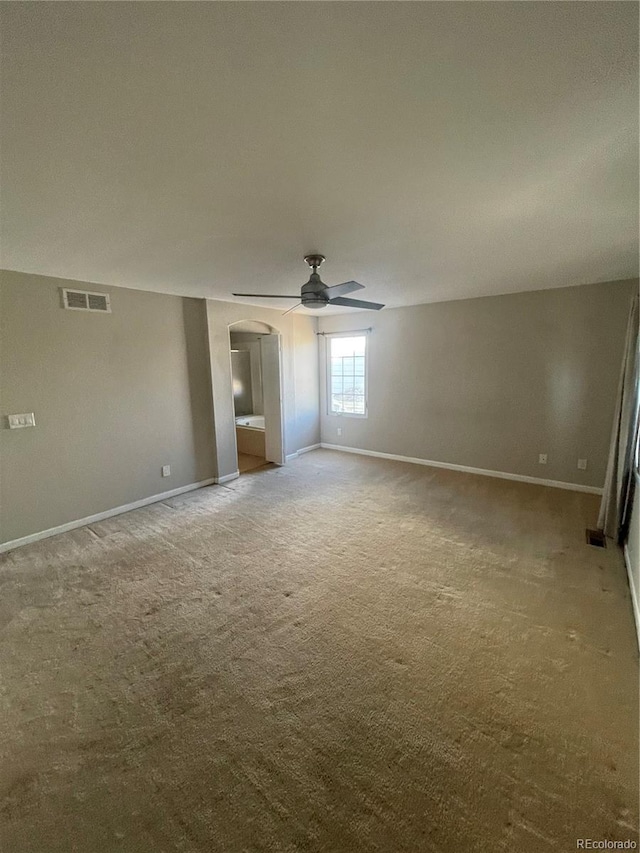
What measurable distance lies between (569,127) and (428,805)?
104 inches

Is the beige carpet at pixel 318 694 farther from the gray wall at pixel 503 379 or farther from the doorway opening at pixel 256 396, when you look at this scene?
the doorway opening at pixel 256 396

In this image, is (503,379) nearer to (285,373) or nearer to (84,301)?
(285,373)

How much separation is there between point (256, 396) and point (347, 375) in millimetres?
2497

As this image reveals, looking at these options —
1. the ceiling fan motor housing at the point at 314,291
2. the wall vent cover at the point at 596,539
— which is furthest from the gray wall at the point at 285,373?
the wall vent cover at the point at 596,539

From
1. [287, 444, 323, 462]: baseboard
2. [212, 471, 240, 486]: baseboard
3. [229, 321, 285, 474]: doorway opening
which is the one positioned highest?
[229, 321, 285, 474]: doorway opening

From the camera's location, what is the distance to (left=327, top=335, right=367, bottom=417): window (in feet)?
19.6

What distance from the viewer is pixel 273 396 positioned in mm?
5691

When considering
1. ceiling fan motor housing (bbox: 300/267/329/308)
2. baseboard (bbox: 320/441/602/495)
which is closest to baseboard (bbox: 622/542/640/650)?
baseboard (bbox: 320/441/602/495)

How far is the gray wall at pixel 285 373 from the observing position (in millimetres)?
4672

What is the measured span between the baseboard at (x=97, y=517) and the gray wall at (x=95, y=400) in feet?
0.17

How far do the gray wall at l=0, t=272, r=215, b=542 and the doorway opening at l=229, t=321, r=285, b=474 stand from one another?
0.86 m

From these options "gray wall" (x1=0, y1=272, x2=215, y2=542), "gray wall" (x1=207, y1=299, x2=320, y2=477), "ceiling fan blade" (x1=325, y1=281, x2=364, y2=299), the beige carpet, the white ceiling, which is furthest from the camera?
"gray wall" (x1=207, y1=299, x2=320, y2=477)

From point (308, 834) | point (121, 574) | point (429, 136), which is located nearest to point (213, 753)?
point (308, 834)

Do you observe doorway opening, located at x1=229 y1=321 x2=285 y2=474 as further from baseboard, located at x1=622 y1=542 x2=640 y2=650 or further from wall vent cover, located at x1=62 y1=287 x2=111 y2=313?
baseboard, located at x1=622 y1=542 x2=640 y2=650
